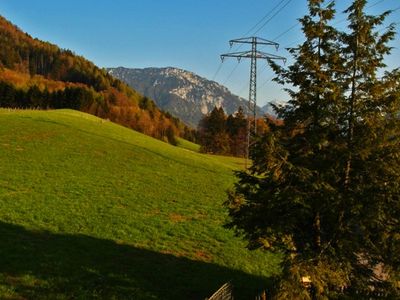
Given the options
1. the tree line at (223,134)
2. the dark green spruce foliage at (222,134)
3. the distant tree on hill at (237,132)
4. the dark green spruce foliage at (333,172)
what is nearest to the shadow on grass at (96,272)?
the dark green spruce foliage at (333,172)

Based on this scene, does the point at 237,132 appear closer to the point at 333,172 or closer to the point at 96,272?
the point at 96,272

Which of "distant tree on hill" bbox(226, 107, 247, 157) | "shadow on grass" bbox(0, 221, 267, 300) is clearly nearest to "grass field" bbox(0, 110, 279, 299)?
"shadow on grass" bbox(0, 221, 267, 300)

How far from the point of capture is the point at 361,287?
1307cm

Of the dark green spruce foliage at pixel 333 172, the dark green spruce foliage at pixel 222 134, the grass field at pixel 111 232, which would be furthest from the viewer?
the dark green spruce foliage at pixel 222 134

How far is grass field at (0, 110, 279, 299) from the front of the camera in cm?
1702

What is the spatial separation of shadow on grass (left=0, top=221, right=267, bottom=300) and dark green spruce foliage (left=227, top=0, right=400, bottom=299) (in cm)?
535

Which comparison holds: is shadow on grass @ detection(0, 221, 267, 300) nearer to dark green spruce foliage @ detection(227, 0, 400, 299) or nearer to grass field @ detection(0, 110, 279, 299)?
grass field @ detection(0, 110, 279, 299)

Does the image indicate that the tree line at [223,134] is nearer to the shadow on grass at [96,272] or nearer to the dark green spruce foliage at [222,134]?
the dark green spruce foliage at [222,134]

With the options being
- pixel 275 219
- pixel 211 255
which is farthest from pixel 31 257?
pixel 275 219

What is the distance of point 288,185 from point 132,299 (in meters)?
7.03

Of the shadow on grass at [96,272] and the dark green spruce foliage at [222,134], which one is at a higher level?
the dark green spruce foliage at [222,134]

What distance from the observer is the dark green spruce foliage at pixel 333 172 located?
1227cm

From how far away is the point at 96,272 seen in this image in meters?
17.8

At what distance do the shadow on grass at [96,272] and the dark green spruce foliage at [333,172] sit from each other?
17.5 feet
